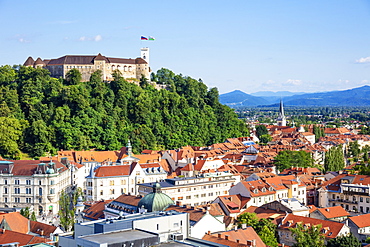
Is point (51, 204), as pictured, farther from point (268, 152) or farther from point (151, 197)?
point (268, 152)

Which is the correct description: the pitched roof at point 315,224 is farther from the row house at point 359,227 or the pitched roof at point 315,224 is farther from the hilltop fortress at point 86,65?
the hilltop fortress at point 86,65

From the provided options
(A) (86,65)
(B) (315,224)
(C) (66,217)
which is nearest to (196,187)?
(C) (66,217)

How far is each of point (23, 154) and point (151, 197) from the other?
4793cm

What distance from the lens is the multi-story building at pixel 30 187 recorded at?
2371 inches

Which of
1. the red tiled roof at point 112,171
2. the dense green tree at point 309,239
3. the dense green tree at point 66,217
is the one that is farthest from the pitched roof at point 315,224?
the red tiled roof at point 112,171

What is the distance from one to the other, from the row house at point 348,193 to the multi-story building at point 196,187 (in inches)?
404

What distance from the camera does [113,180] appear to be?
61.1 meters

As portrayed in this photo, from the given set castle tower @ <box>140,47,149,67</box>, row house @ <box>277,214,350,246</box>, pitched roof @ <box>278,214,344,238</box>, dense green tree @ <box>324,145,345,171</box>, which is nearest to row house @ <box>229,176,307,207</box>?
pitched roof @ <box>278,214,344,238</box>

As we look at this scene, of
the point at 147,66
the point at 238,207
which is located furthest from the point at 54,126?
the point at 238,207

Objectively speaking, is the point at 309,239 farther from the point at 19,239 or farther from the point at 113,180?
the point at 113,180

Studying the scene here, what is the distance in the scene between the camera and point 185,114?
347 ft

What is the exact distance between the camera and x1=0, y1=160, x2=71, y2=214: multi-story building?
6022cm

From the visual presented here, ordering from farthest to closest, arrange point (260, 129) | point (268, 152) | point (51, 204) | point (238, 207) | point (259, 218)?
point (260, 129)
point (268, 152)
point (51, 204)
point (238, 207)
point (259, 218)

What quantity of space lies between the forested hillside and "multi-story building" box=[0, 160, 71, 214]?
61.6 ft
